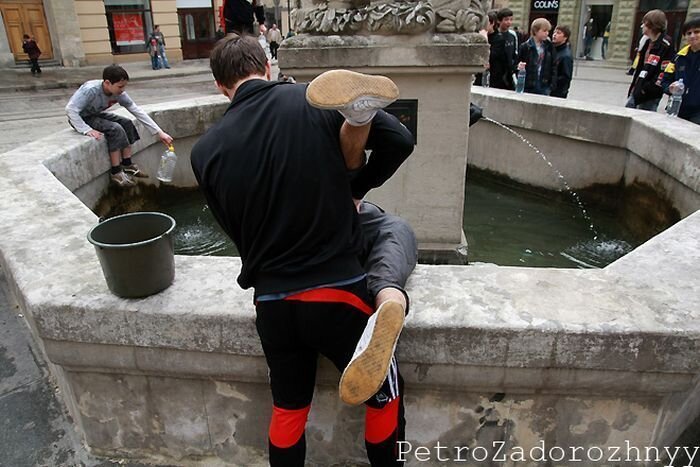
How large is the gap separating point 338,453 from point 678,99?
508 centimetres

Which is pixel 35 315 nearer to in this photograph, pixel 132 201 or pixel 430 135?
pixel 430 135

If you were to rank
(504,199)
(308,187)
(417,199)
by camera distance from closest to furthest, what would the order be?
(308,187) → (417,199) → (504,199)

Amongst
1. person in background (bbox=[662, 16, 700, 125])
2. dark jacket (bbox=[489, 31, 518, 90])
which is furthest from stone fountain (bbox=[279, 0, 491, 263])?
dark jacket (bbox=[489, 31, 518, 90])

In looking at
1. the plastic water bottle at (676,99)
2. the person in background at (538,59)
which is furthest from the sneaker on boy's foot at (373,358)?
the person in background at (538,59)

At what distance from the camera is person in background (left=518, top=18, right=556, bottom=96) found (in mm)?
7219

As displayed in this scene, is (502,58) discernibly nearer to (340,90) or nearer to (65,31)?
(340,90)

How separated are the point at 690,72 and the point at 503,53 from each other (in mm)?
2769

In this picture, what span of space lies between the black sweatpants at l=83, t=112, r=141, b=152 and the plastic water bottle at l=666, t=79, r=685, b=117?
17.2ft

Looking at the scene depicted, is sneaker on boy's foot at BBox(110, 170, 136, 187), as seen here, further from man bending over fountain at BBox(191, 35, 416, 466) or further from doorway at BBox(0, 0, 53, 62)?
doorway at BBox(0, 0, 53, 62)

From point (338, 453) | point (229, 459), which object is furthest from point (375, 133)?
point (229, 459)

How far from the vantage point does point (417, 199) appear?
416 centimetres

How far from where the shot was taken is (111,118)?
5238mm

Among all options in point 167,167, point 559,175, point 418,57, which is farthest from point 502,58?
point 167,167

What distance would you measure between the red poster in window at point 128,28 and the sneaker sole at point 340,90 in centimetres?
2399
